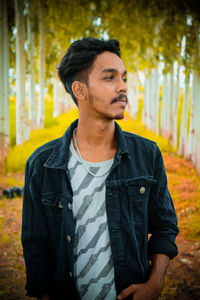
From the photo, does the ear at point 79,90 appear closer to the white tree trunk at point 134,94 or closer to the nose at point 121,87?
the nose at point 121,87

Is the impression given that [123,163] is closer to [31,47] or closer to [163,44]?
[163,44]

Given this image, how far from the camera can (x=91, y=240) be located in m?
1.78

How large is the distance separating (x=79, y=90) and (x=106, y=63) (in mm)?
300

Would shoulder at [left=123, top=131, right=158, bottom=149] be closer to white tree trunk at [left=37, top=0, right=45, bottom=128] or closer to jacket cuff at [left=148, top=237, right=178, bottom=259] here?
jacket cuff at [left=148, top=237, right=178, bottom=259]

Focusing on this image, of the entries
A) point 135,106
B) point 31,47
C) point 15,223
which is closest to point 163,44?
point 31,47

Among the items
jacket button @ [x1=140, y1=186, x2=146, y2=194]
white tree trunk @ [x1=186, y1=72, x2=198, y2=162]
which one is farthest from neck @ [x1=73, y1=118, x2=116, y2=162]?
Answer: white tree trunk @ [x1=186, y1=72, x2=198, y2=162]

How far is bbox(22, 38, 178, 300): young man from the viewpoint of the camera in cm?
177

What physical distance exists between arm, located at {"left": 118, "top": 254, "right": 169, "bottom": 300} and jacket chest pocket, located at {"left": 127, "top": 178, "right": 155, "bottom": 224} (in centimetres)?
30

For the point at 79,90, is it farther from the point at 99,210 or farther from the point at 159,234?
the point at 159,234

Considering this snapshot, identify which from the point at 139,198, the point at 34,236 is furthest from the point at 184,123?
the point at 34,236

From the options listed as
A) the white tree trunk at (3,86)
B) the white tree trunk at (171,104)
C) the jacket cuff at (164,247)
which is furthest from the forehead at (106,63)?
the white tree trunk at (171,104)

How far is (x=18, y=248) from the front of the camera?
Result: 4238 millimetres

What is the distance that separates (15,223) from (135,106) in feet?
51.6

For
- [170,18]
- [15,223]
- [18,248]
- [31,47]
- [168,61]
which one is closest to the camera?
[18,248]
